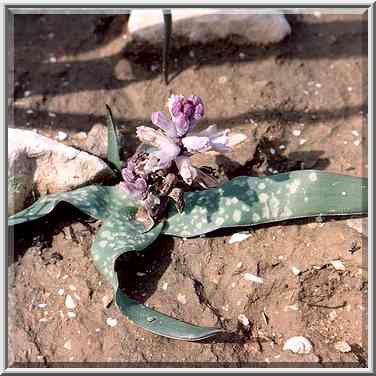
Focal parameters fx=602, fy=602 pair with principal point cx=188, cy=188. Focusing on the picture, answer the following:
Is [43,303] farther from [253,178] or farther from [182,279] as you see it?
[253,178]

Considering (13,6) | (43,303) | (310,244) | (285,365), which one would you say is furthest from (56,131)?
(285,365)

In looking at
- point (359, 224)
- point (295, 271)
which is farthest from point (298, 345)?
point (359, 224)

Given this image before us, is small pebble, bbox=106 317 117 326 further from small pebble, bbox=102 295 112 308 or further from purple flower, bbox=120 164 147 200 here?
purple flower, bbox=120 164 147 200

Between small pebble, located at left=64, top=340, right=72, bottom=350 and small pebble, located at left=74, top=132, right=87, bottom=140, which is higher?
small pebble, located at left=74, top=132, right=87, bottom=140

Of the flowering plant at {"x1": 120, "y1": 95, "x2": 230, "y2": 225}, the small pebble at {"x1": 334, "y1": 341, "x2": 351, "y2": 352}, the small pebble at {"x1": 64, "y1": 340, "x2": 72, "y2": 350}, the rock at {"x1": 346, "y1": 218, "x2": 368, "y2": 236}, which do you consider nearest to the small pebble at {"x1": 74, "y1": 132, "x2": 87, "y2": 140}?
the flowering plant at {"x1": 120, "y1": 95, "x2": 230, "y2": 225}

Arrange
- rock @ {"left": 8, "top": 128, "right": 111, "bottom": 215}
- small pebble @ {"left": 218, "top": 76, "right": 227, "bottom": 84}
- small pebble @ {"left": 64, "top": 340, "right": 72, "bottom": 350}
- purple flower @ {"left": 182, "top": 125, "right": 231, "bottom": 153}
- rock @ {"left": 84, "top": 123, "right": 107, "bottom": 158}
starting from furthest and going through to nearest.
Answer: small pebble @ {"left": 218, "top": 76, "right": 227, "bottom": 84} → rock @ {"left": 84, "top": 123, "right": 107, "bottom": 158} → rock @ {"left": 8, "top": 128, "right": 111, "bottom": 215} → small pebble @ {"left": 64, "top": 340, "right": 72, "bottom": 350} → purple flower @ {"left": 182, "top": 125, "right": 231, "bottom": 153}

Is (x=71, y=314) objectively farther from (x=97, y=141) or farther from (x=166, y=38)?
(x=166, y=38)
